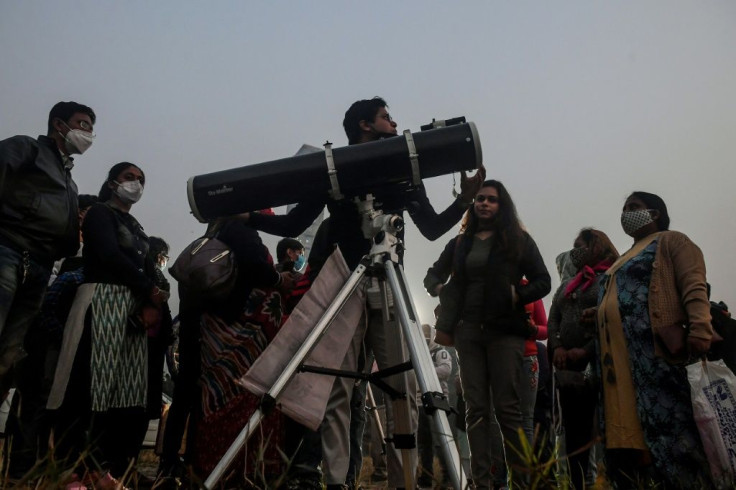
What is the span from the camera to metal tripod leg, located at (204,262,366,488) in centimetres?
188

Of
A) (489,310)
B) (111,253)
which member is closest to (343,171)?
(489,310)

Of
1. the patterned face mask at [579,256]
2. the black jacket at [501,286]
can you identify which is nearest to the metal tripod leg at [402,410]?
the black jacket at [501,286]

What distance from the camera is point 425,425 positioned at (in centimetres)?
522

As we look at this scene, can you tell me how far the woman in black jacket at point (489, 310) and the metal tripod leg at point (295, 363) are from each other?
138 centimetres

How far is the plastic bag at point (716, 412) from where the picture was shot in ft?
8.47

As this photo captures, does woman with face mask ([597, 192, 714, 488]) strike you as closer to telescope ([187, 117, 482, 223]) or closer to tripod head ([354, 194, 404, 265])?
telescope ([187, 117, 482, 223])

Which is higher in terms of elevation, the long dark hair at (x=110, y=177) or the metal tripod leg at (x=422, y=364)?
the long dark hair at (x=110, y=177)

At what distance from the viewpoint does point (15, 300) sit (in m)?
2.86

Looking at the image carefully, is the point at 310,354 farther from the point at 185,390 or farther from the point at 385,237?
the point at 185,390

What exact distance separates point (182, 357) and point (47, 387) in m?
0.73

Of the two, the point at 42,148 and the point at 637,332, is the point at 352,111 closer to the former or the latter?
the point at 42,148

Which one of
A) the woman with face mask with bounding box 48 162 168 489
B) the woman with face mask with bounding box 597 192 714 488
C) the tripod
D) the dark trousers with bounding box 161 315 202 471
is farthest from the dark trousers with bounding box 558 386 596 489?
the woman with face mask with bounding box 48 162 168 489

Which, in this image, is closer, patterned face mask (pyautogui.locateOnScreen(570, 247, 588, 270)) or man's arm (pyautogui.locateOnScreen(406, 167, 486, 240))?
man's arm (pyautogui.locateOnScreen(406, 167, 486, 240))

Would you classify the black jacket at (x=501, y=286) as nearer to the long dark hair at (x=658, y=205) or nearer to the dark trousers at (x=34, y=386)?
the long dark hair at (x=658, y=205)
